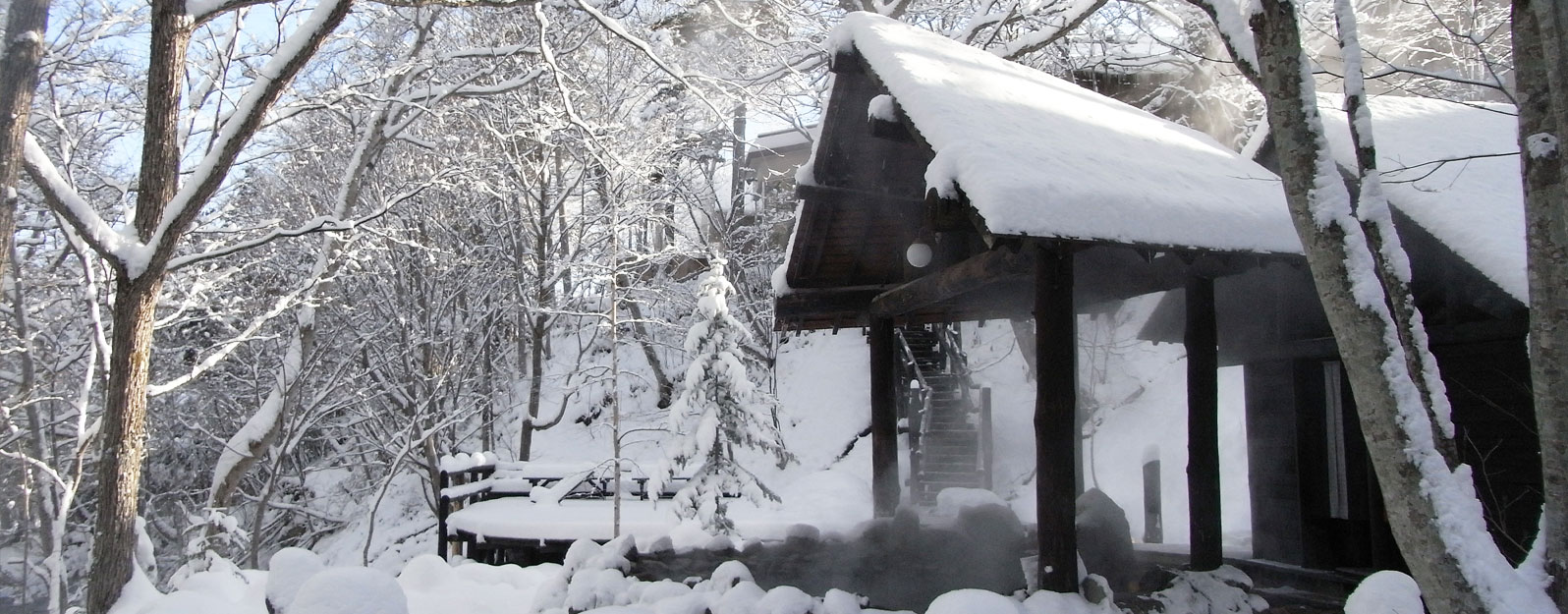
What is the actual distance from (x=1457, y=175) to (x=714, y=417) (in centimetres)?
619

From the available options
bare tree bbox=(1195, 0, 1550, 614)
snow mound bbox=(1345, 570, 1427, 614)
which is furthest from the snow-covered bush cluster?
bare tree bbox=(1195, 0, 1550, 614)

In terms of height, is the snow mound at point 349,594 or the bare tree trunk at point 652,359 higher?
the bare tree trunk at point 652,359

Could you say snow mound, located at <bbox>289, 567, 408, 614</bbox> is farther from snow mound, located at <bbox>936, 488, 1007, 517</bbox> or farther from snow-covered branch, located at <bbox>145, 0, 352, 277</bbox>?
snow mound, located at <bbox>936, 488, 1007, 517</bbox>

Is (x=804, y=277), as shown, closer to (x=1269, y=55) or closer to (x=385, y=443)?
(x=1269, y=55)

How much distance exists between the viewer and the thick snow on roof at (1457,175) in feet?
17.7

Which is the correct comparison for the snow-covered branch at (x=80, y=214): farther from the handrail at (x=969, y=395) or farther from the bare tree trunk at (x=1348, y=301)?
the handrail at (x=969, y=395)

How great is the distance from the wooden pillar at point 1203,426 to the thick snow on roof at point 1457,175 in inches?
49.5

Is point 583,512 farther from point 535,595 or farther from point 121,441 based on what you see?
point 121,441

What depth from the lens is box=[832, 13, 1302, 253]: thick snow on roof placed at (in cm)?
442

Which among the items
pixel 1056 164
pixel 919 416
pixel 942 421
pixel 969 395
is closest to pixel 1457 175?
pixel 1056 164

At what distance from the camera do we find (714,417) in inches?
360

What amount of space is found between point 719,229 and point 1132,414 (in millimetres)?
9940

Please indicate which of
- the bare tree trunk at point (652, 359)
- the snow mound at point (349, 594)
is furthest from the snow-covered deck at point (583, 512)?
the bare tree trunk at point (652, 359)

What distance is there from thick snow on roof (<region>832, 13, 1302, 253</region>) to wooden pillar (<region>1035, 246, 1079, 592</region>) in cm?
42
